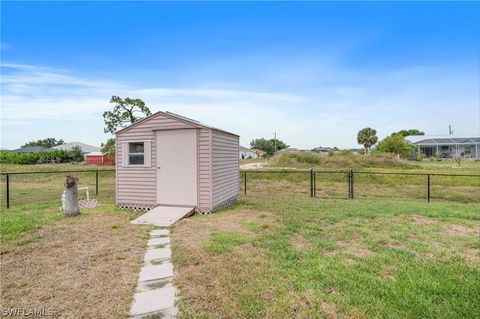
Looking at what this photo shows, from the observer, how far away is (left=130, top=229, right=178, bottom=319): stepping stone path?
7.28ft

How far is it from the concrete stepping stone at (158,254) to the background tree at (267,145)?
2212 inches

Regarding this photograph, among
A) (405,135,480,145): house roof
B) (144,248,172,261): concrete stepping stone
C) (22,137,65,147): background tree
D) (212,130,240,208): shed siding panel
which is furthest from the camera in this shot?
(22,137,65,147): background tree

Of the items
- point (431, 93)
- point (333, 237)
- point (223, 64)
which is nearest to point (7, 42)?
point (223, 64)

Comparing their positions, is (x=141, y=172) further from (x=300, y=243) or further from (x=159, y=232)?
(x=300, y=243)

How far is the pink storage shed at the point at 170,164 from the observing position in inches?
253

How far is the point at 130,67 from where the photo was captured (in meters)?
12.3

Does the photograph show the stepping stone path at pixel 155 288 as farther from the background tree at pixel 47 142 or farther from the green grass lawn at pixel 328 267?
the background tree at pixel 47 142

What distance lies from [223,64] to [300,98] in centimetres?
661

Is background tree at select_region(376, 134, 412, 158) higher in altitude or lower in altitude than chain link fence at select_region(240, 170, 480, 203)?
higher

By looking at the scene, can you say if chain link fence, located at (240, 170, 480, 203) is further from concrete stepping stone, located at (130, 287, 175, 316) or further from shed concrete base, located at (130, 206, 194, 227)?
concrete stepping stone, located at (130, 287, 175, 316)

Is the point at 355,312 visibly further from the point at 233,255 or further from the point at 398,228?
the point at 398,228

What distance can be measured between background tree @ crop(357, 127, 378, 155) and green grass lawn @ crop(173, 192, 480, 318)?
36339mm

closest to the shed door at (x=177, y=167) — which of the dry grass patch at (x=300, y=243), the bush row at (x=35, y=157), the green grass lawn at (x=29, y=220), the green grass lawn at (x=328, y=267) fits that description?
the green grass lawn at (x=29, y=220)

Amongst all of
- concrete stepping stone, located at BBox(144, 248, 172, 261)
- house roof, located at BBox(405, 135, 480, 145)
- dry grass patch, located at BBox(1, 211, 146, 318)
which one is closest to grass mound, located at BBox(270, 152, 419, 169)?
house roof, located at BBox(405, 135, 480, 145)
